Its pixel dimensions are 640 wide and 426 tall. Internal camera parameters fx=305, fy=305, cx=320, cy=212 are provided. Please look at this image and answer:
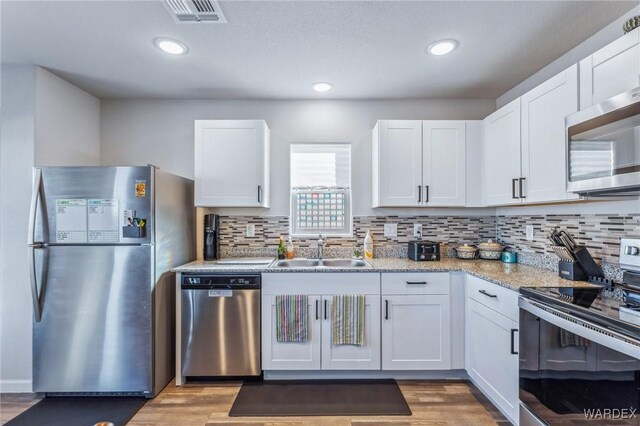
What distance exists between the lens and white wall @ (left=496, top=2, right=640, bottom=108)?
5.97 feet

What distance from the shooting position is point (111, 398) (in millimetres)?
2195

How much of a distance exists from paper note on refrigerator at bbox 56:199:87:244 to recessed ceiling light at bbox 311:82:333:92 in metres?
1.99

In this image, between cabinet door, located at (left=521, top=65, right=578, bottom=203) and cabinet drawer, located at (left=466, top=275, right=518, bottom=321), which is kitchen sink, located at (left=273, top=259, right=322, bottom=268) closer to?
cabinet drawer, located at (left=466, top=275, right=518, bottom=321)

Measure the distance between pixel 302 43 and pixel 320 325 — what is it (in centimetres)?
202

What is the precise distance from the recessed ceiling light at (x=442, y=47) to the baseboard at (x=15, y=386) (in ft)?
12.4

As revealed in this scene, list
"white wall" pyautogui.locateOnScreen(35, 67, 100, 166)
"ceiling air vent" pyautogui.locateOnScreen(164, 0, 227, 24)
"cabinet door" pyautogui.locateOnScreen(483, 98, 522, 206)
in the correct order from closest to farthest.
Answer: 1. "ceiling air vent" pyautogui.locateOnScreen(164, 0, 227, 24)
2. "cabinet door" pyautogui.locateOnScreen(483, 98, 522, 206)
3. "white wall" pyautogui.locateOnScreen(35, 67, 100, 166)

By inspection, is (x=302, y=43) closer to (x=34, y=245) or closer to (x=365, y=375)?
(x=34, y=245)

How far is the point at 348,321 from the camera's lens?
232 centimetres

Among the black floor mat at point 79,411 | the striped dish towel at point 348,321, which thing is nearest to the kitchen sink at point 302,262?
the striped dish towel at point 348,321

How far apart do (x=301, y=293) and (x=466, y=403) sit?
137cm

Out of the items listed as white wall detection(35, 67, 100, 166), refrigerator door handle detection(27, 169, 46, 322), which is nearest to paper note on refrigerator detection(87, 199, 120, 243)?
refrigerator door handle detection(27, 169, 46, 322)

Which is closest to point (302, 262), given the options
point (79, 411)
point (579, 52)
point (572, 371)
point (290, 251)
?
point (290, 251)

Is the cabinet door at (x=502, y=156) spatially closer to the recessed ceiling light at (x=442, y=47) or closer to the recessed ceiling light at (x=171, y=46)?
Result: the recessed ceiling light at (x=442, y=47)

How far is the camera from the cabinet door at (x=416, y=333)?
7.64 feet
